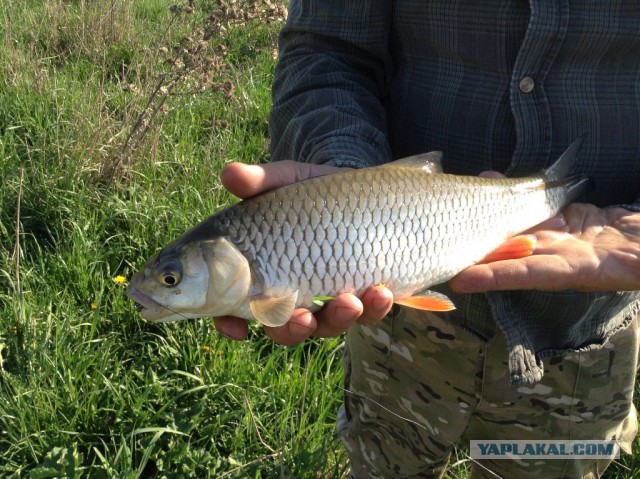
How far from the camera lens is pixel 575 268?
1.36 m

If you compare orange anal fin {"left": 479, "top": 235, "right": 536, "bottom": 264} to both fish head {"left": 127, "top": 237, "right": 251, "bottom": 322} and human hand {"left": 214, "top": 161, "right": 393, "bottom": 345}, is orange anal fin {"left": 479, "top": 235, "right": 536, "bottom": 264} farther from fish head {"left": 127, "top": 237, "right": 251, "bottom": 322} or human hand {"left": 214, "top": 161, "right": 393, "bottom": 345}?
fish head {"left": 127, "top": 237, "right": 251, "bottom": 322}

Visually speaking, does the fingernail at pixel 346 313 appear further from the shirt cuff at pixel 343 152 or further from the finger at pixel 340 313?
the shirt cuff at pixel 343 152

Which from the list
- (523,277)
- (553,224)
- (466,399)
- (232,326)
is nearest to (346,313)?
(232,326)

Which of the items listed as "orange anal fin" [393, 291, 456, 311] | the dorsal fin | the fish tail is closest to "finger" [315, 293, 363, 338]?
"orange anal fin" [393, 291, 456, 311]

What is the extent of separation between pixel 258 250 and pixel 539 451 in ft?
3.16

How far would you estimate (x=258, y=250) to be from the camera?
1.35 metres

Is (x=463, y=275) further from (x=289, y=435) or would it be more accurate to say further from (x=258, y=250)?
(x=289, y=435)

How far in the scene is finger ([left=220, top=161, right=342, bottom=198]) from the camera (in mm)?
1347

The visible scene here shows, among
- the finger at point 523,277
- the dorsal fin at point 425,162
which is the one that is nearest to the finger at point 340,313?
the finger at point 523,277

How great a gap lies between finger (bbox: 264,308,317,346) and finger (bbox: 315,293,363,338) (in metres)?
0.03

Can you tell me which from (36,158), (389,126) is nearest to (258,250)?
(389,126)

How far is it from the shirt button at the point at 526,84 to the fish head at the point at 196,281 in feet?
2.37

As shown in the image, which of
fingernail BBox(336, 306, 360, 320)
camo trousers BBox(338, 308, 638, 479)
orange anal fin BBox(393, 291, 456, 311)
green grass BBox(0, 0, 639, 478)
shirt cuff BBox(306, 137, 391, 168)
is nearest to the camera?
fingernail BBox(336, 306, 360, 320)

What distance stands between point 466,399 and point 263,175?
0.82m
